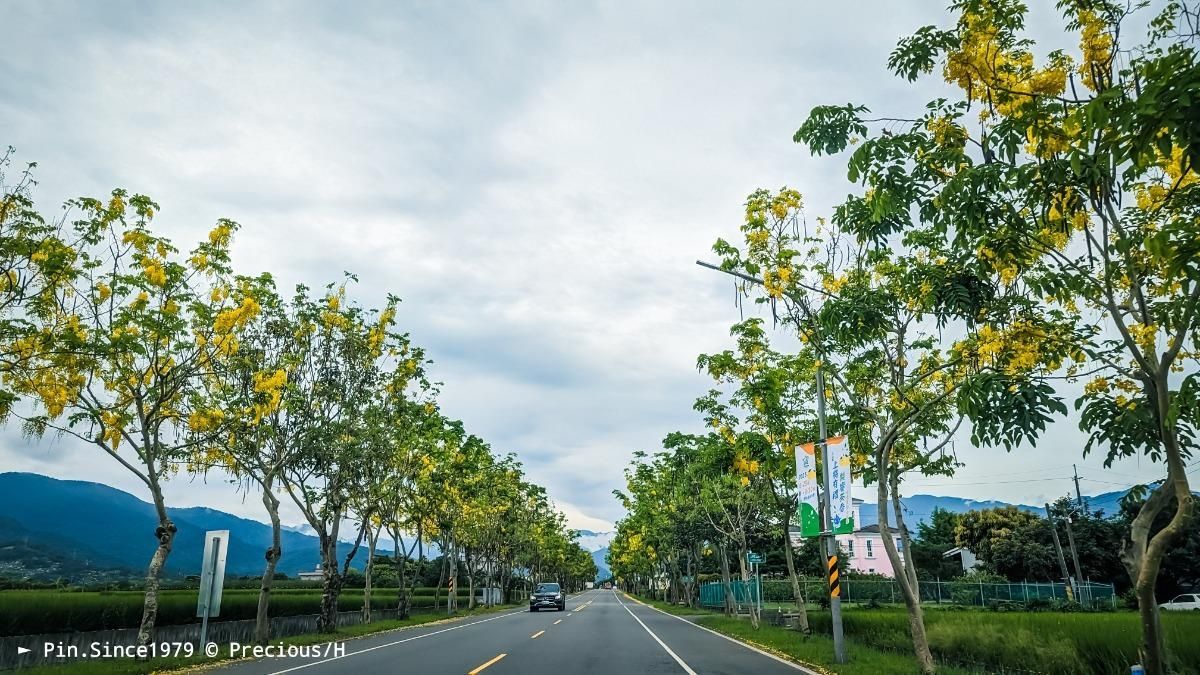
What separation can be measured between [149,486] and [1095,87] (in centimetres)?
1902

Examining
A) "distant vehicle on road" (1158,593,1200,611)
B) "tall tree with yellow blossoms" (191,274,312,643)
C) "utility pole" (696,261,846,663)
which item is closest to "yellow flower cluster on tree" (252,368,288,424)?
"tall tree with yellow blossoms" (191,274,312,643)

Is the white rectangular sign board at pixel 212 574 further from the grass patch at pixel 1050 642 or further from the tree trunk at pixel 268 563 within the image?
the grass patch at pixel 1050 642

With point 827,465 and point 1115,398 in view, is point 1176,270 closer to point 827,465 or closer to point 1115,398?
point 1115,398

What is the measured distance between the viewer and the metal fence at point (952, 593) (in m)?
39.5

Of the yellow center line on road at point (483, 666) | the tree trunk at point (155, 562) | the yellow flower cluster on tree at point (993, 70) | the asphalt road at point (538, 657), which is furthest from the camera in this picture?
the tree trunk at point (155, 562)

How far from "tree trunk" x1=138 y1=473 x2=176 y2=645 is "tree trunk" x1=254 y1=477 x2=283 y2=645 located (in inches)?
161

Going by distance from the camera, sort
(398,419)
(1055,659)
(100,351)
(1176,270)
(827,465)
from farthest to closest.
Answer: (398,419) < (827,465) < (100,351) < (1055,659) < (1176,270)

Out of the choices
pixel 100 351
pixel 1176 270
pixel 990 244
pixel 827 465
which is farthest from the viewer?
pixel 827 465

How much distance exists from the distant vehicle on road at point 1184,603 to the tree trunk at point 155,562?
38.7 meters

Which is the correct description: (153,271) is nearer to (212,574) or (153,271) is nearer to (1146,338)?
(212,574)

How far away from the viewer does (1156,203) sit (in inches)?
350

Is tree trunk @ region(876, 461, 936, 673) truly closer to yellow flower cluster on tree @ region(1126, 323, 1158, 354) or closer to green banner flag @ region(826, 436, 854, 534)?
green banner flag @ region(826, 436, 854, 534)

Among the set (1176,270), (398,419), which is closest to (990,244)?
(1176,270)

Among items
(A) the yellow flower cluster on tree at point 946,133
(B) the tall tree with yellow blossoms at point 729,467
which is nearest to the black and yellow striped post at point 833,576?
(B) the tall tree with yellow blossoms at point 729,467
